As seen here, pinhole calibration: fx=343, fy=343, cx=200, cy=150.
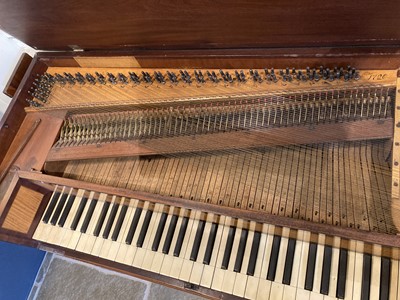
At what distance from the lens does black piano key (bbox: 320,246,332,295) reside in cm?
156

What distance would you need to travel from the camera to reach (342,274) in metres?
1.55

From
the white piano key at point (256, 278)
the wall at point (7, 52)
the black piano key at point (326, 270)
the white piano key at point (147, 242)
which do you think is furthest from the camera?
the wall at point (7, 52)

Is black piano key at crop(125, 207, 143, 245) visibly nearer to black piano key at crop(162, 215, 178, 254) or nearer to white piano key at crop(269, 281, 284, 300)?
black piano key at crop(162, 215, 178, 254)

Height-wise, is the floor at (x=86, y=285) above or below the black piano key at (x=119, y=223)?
below

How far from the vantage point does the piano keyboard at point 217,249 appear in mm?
1550

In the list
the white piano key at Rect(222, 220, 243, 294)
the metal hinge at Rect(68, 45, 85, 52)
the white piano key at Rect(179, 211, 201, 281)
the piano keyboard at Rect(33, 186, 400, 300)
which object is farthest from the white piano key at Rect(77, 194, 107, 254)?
the metal hinge at Rect(68, 45, 85, 52)

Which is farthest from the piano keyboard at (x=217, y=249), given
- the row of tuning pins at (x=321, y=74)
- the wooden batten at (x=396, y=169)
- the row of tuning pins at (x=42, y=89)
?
the row of tuning pins at (x=321, y=74)

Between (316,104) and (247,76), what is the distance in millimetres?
376

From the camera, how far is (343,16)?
145cm

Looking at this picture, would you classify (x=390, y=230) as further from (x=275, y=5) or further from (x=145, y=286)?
(x=145, y=286)

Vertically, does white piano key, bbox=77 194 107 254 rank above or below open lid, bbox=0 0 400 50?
below

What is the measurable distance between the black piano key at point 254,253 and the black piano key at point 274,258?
74 millimetres

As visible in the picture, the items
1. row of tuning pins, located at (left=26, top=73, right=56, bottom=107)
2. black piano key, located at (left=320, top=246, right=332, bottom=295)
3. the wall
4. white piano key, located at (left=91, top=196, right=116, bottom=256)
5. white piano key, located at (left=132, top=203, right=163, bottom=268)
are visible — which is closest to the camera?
black piano key, located at (left=320, top=246, right=332, bottom=295)

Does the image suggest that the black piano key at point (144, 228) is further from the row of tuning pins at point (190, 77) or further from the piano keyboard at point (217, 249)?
the row of tuning pins at point (190, 77)
